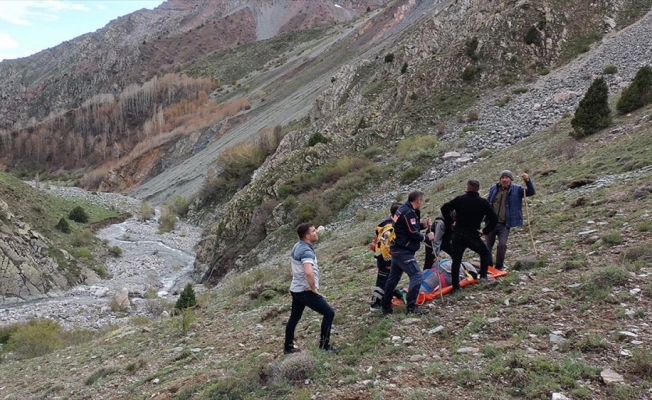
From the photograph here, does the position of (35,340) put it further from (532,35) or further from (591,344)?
(532,35)

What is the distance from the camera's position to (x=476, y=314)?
7.35 metres

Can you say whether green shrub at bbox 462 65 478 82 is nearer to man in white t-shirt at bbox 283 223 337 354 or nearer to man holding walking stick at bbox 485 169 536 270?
man holding walking stick at bbox 485 169 536 270

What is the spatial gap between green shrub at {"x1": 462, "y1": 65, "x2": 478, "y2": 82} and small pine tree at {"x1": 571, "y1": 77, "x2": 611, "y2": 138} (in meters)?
13.6

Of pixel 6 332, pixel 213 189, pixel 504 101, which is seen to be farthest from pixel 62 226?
pixel 504 101

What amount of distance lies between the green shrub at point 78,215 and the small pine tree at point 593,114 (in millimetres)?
37998

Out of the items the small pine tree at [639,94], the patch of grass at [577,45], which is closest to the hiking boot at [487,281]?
the small pine tree at [639,94]

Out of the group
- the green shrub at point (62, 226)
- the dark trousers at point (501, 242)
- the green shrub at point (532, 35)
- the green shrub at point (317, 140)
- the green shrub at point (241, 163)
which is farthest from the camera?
the green shrub at point (241, 163)

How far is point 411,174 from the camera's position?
23578mm

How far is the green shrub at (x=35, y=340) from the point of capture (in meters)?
16.3

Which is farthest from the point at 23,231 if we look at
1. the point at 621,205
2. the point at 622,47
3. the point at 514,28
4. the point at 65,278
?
the point at 622,47

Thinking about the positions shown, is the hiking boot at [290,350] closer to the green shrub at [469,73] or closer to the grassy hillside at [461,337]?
the grassy hillside at [461,337]

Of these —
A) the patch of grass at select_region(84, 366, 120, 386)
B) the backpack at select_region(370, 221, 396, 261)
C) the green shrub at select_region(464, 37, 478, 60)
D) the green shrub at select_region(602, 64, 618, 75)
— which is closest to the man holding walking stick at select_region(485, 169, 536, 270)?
the backpack at select_region(370, 221, 396, 261)

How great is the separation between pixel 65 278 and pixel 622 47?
34081 mm

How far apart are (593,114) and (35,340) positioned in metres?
21.4
